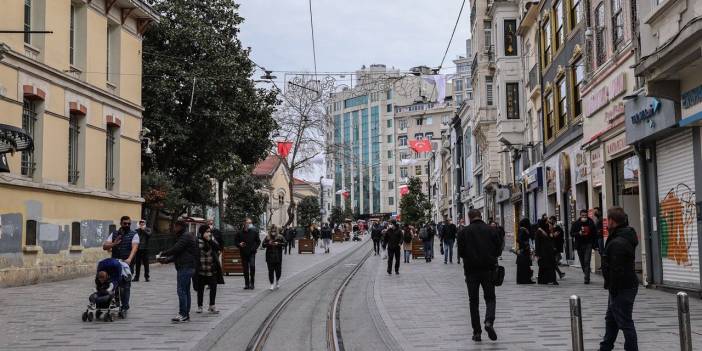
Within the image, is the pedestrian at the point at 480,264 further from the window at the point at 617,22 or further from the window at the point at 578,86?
the window at the point at 578,86

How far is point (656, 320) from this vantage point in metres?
11.3

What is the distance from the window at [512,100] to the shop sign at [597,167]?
1498 centimetres

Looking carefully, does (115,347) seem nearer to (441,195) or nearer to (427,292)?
(427,292)

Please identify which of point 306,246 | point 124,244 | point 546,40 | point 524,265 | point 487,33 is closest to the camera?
point 124,244

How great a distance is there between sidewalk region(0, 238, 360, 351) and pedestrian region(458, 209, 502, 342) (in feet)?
12.1

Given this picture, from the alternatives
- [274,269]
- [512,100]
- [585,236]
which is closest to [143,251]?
[274,269]

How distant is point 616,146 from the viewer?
19312 mm

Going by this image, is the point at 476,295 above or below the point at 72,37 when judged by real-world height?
below

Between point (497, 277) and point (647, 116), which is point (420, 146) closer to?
point (647, 116)

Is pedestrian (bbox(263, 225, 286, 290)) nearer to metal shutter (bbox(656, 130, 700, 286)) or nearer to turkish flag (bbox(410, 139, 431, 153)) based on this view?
metal shutter (bbox(656, 130, 700, 286))

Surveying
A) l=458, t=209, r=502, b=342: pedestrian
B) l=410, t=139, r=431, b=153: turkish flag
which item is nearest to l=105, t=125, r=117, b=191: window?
l=458, t=209, r=502, b=342: pedestrian

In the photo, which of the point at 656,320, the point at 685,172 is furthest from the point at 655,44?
the point at 656,320

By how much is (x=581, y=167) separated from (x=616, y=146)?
430cm

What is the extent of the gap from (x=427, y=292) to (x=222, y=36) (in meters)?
21.1
